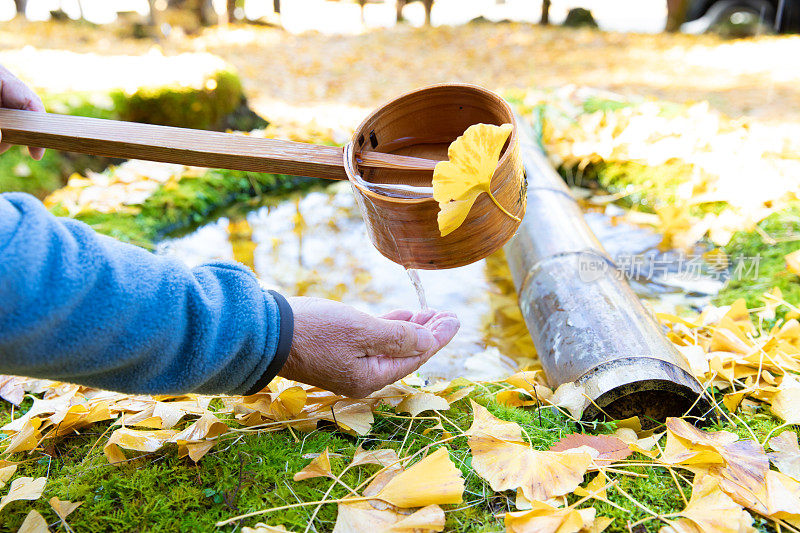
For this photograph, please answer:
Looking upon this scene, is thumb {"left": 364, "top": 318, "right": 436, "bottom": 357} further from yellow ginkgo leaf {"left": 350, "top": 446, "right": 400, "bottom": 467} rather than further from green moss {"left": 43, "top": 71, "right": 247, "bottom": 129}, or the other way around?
green moss {"left": 43, "top": 71, "right": 247, "bottom": 129}

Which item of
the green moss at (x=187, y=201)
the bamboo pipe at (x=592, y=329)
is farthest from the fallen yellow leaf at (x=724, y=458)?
the green moss at (x=187, y=201)

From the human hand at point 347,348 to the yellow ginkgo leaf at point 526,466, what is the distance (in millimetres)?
266

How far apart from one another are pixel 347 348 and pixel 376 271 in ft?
5.02

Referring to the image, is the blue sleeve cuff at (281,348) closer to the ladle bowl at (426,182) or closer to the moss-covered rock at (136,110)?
the ladle bowl at (426,182)

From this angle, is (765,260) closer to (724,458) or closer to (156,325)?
(724,458)

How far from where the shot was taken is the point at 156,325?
0.94m

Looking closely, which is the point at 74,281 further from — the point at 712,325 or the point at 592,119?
the point at 592,119

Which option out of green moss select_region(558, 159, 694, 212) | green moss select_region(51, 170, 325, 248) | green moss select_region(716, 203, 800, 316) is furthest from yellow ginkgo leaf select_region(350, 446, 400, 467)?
green moss select_region(558, 159, 694, 212)

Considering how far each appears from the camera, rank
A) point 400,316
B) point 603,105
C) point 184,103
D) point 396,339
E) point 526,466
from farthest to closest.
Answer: point 184,103 → point 603,105 → point 400,316 → point 396,339 → point 526,466

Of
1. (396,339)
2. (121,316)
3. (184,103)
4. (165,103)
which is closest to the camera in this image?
(121,316)

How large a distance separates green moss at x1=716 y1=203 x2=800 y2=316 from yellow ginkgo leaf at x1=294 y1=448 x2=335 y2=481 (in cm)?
159

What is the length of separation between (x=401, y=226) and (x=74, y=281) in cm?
63

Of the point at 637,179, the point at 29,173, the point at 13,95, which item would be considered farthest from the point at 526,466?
the point at 29,173

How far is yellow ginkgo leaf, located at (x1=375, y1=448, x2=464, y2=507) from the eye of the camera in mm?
985
